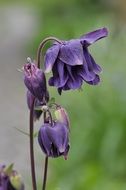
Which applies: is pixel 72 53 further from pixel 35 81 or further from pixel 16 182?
pixel 16 182

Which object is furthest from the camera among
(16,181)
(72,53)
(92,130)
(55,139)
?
(92,130)

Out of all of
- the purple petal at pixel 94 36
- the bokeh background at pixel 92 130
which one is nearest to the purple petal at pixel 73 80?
the purple petal at pixel 94 36

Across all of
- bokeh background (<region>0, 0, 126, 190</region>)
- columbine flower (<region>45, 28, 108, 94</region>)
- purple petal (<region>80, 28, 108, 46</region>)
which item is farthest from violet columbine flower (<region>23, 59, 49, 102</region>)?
bokeh background (<region>0, 0, 126, 190</region>)

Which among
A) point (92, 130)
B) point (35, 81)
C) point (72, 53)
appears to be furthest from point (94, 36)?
point (92, 130)

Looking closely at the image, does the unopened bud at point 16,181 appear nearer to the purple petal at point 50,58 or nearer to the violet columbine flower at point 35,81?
the violet columbine flower at point 35,81

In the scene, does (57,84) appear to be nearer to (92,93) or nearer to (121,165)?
(121,165)

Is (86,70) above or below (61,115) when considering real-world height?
above

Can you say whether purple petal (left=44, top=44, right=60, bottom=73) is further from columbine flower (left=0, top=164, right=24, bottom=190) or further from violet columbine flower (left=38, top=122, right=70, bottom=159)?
A: columbine flower (left=0, top=164, right=24, bottom=190)
